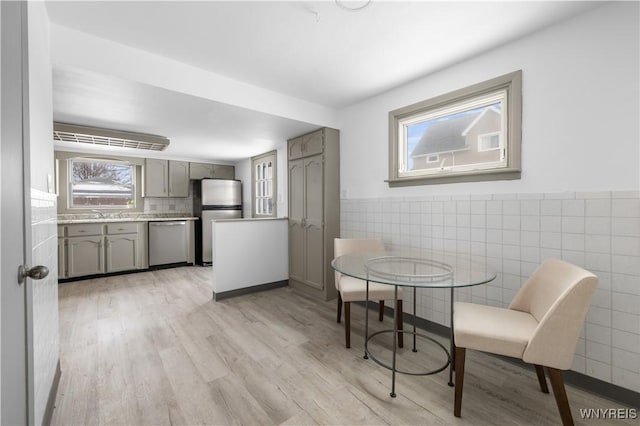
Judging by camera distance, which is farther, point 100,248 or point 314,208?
point 100,248

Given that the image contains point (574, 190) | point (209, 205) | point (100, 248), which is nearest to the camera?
point (574, 190)

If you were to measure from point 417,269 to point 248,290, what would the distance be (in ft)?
8.05

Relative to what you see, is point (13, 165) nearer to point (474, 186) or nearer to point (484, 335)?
point (484, 335)

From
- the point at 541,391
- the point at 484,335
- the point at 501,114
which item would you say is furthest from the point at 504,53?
the point at 541,391

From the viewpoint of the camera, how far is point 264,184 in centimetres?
504

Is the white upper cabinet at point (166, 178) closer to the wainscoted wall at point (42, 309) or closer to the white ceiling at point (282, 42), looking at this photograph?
the white ceiling at point (282, 42)

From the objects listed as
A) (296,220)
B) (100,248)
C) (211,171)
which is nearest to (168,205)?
(211,171)

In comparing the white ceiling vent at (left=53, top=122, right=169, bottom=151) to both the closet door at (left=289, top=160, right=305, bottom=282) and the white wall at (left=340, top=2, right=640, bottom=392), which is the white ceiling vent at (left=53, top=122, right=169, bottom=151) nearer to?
the closet door at (left=289, top=160, right=305, bottom=282)

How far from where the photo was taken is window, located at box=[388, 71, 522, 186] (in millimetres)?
2035

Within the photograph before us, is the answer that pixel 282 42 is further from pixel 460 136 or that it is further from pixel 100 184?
pixel 100 184

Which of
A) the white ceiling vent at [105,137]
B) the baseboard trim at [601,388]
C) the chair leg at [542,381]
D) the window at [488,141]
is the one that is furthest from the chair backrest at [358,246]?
the white ceiling vent at [105,137]

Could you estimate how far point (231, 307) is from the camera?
3.08 metres

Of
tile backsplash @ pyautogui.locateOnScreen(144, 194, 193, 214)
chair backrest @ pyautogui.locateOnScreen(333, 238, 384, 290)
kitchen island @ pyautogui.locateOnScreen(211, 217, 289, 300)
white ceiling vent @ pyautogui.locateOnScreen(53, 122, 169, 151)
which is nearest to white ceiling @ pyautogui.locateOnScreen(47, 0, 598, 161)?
white ceiling vent @ pyautogui.locateOnScreen(53, 122, 169, 151)

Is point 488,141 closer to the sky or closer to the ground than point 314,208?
closer to the sky
